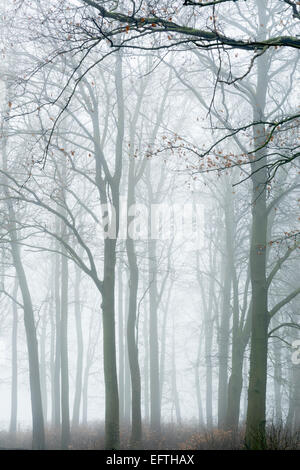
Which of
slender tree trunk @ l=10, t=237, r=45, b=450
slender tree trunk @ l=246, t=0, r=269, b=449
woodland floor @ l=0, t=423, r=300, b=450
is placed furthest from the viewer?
slender tree trunk @ l=10, t=237, r=45, b=450

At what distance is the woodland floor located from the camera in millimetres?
8820

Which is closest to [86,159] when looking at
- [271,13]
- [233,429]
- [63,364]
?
[63,364]

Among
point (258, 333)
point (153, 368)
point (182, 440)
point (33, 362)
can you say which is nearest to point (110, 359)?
point (258, 333)

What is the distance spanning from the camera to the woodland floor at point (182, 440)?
8.82 meters

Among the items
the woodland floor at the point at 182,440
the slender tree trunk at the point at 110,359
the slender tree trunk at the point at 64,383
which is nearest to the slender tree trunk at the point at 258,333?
the woodland floor at the point at 182,440

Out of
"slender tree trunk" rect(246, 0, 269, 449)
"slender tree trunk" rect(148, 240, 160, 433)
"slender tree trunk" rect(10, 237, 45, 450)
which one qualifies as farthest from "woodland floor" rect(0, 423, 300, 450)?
"slender tree trunk" rect(148, 240, 160, 433)

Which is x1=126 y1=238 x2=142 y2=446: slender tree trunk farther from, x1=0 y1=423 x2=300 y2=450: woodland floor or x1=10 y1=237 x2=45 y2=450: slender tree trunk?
x1=10 y1=237 x2=45 y2=450: slender tree trunk

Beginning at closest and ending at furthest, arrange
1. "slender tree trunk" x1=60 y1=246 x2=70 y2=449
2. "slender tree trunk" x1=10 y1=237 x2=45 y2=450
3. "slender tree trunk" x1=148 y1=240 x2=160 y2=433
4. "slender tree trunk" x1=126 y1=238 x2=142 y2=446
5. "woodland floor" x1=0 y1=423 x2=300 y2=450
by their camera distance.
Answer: "woodland floor" x1=0 y1=423 x2=300 y2=450
"slender tree trunk" x1=126 y1=238 x2=142 y2=446
"slender tree trunk" x1=10 y1=237 x2=45 y2=450
"slender tree trunk" x1=60 y1=246 x2=70 y2=449
"slender tree trunk" x1=148 y1=240 x2=160 y2=433

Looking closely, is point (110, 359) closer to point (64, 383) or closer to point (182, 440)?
point (182, 440)

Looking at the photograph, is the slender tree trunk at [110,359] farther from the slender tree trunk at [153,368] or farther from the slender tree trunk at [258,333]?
the slender tree trunk at [153,368]
